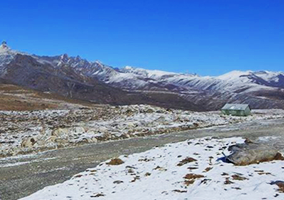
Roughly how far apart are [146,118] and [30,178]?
36.5 metres

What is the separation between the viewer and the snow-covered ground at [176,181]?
1459 cm

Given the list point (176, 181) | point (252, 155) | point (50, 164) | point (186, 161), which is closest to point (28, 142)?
point (50, 164)

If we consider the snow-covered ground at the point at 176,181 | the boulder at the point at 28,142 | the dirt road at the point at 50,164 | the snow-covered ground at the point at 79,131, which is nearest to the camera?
the snow-covered ground at the point at 176,181

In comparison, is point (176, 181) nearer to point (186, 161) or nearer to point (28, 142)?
point (186, 161)

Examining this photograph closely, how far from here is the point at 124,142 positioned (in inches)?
1474

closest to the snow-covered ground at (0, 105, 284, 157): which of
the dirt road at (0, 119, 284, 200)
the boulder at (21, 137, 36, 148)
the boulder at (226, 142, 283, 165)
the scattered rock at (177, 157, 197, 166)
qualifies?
the boulder at (21, 137, 36, 148)

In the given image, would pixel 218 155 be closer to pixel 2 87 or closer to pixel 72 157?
pixel 72 157

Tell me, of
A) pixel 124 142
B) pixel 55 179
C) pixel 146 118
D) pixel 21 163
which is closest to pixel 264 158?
pixel 55 179

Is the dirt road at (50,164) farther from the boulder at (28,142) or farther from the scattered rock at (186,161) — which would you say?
the scattered rock at (186,161)

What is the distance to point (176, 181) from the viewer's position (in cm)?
1723

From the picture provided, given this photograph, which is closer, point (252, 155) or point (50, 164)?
point (252, 155)

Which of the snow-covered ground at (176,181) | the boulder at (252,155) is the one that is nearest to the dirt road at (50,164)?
the snow-covered ground at (176,181)

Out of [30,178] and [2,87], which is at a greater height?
[2,87]

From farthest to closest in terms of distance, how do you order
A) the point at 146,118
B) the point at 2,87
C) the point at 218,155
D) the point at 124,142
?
the point at 2,87, the point at 146,118, the point at 124,142, the point at 218,155
